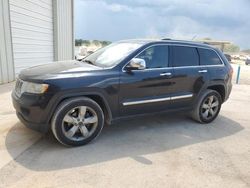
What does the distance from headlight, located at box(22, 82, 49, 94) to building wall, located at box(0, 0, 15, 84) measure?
5.52 metres

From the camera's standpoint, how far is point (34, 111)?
385 cm

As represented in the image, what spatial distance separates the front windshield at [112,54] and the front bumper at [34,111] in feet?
4.20

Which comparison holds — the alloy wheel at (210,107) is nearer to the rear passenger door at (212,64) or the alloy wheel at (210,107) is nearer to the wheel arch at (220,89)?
the wheel arch at (220,89)

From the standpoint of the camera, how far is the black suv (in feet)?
12.8

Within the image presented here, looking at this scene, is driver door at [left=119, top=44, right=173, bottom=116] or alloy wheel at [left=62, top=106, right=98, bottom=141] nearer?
alloy wheel at [left=62, top=106, right=98, bottom=141]

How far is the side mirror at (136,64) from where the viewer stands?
439cm

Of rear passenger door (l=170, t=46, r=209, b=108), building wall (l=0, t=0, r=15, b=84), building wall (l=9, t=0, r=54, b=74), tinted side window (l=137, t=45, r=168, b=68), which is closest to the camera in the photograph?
tinted side window (l=137, t=45, r=168, b=68)

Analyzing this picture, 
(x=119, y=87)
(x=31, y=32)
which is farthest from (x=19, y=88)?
(x=31, y=32)

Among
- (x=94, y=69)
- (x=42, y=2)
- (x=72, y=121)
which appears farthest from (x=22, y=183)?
(x=42, y=2)

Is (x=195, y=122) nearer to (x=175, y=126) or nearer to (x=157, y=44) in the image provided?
(x=175, y=126)

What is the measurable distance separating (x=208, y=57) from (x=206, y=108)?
1106 millimetres

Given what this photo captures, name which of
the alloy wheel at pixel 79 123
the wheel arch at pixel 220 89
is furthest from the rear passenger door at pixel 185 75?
the alloy wheel at pixel 79 123

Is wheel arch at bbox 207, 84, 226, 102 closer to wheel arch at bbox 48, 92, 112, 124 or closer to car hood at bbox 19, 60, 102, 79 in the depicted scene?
wheel arch at bbox 48, 92, 112, 124

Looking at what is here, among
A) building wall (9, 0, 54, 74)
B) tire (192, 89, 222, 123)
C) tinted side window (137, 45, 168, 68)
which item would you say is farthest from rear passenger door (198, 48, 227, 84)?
building wall (9, 0, 54, 74)
